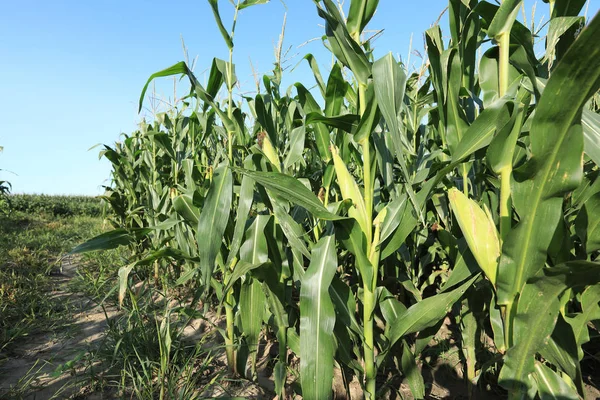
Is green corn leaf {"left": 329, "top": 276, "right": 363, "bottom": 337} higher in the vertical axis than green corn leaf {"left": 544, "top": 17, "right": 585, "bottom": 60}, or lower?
lower

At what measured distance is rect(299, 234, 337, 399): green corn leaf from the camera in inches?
51.1

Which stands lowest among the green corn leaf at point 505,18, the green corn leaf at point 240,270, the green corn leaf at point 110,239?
the green corn leaf at point 240,270

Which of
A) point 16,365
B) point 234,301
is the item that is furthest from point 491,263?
point 16,365

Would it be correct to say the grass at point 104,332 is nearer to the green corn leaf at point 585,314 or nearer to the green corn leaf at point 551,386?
the green corn leaf at point 551,386

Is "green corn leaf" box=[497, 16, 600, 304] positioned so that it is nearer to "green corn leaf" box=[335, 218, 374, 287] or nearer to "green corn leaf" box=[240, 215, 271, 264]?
"green corn leaf" box=[335, 218, 374, 287]

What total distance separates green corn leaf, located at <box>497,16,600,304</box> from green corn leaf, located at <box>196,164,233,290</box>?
1.05 metres

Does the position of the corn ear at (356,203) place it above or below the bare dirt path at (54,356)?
above

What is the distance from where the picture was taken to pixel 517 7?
3.95 ft

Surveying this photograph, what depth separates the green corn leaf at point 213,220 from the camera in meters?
1.52

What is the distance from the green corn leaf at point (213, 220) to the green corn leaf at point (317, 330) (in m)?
0.41

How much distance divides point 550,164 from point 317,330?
89 centimetres

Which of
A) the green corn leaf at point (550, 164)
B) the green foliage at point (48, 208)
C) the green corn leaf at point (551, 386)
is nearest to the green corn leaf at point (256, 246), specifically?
the green corn leaf at point (550, 164)

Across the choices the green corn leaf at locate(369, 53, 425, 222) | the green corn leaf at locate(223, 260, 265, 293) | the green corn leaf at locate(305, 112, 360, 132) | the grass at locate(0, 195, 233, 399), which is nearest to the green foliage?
the grass at locate(0, 195, 233, 399)

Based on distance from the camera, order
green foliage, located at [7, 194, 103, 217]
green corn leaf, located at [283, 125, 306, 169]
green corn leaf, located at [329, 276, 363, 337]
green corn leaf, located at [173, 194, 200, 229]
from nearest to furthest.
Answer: green corn leaf, located at [329, 276, 363, 337] < green corn leaf, located at [283, 125, 306, 169] < green corn leaf, located at [173, 194, 200, 229] < green foliage, located at [7, 194, 103, 217]
